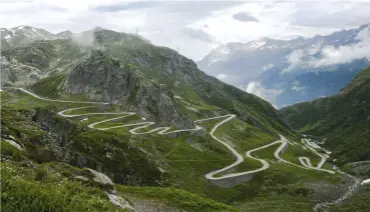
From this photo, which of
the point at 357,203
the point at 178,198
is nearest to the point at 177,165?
the point at 357,203

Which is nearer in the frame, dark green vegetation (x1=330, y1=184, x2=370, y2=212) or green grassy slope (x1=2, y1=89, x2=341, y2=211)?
dark green vegetation (x1=330, y1=184, x2=370, y2=212)

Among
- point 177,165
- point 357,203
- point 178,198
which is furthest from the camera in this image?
point 177,165

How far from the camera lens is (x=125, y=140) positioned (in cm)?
16812

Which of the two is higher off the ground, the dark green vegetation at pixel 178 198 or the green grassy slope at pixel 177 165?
the dark green vegetation at pixel 178 198

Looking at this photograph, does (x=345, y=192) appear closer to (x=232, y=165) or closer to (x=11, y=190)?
(x=232, y=165)

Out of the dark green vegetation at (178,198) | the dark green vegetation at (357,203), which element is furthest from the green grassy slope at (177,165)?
the dark green vegetation at (178,198)

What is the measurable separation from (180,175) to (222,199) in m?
21.7

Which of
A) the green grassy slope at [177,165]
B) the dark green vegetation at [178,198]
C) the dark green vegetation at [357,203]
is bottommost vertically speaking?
the dark green vegetation at [357,203]

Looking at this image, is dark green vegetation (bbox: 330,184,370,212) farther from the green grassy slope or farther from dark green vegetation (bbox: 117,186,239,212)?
dark green vegetation (bbox: 117,186,239,212)

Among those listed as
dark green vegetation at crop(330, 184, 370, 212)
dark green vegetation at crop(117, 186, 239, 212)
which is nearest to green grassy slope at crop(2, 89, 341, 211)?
dark green vegetation at crop(330, 184, 370, 212)

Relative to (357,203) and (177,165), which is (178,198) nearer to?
(357,203)

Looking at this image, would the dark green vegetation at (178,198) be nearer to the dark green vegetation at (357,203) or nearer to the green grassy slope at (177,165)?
the green grassy slope at (177,165)

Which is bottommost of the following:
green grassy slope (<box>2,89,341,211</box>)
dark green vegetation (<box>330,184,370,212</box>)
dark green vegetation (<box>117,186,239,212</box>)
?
dark green vegetation (<box>330,184,370,212</box>)

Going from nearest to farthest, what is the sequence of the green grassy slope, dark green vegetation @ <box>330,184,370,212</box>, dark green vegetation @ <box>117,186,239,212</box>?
dark green vegetation @ <box>117,186,239,212</box> → dark green vegetation @ <box>330,184,370,212</box> → the green grassy slope
